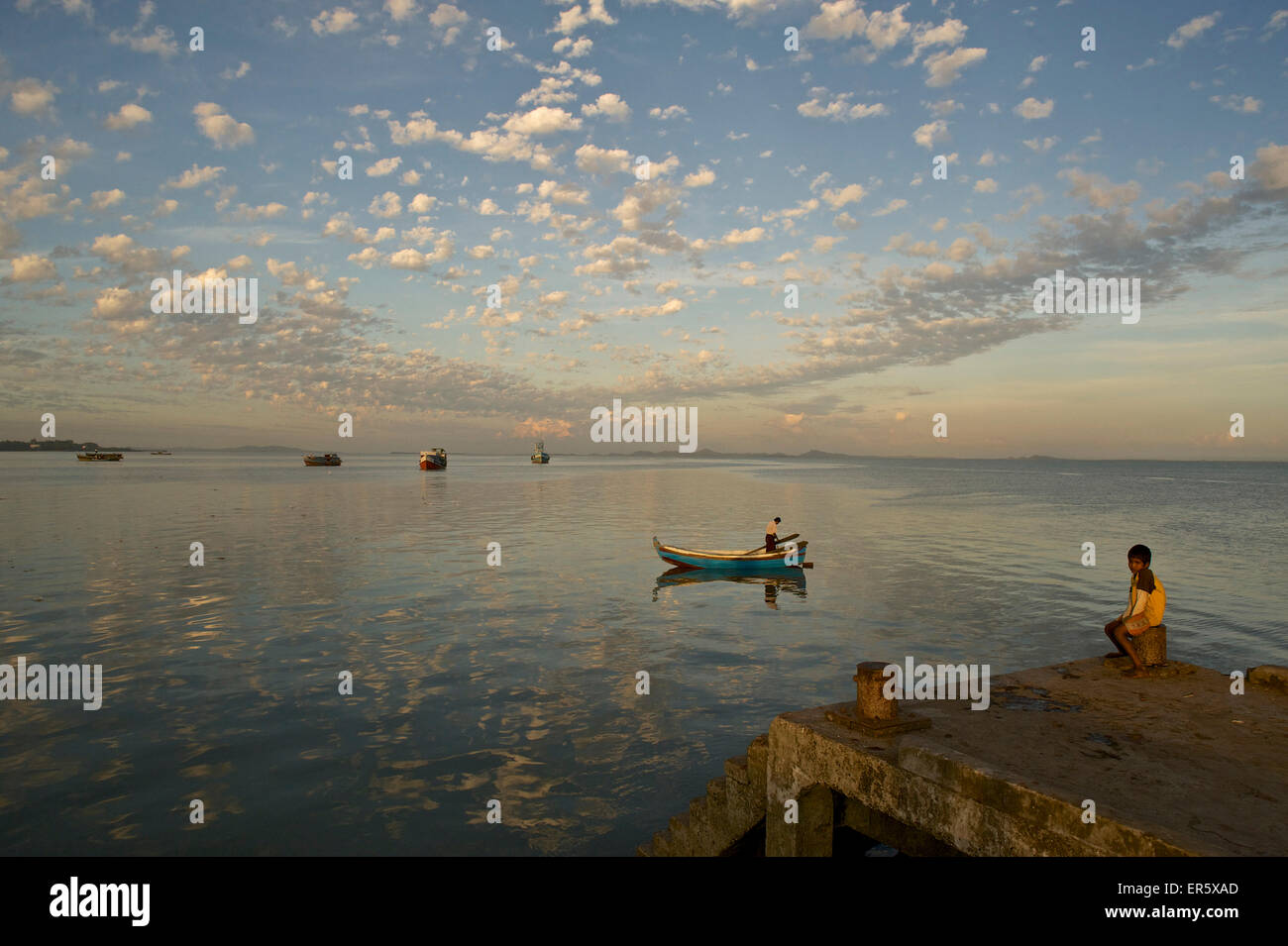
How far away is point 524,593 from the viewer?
2683 cm

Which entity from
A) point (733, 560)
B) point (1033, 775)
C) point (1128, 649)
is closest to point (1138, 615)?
point (1128, 649)

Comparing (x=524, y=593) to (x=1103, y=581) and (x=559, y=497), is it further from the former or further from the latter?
(x=559, y=497)

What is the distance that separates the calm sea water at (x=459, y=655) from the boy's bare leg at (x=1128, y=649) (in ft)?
21.9

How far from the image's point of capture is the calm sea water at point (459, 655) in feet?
35.8

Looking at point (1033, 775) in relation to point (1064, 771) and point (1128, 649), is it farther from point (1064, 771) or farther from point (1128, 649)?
point (1128, 649)

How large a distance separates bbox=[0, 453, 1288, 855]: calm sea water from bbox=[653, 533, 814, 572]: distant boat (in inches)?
44.1

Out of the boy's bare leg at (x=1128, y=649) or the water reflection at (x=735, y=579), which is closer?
the boy's bare leg at (x=1128, y=649)

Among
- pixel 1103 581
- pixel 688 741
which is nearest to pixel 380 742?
pixel 688 741

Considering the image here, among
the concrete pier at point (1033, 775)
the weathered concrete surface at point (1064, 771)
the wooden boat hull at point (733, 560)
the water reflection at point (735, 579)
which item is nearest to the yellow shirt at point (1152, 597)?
the concrete pier at point (1033, 775)

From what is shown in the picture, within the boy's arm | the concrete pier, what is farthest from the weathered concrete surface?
the boy's arm

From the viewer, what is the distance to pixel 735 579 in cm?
3139

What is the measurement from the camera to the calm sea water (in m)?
10.9

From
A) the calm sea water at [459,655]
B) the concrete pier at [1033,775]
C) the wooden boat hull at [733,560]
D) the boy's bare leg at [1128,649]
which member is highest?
the boy's bare leg at [1128,649]

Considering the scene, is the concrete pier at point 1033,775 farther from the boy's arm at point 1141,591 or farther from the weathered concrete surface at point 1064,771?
the boy's arm at point 1141,591
